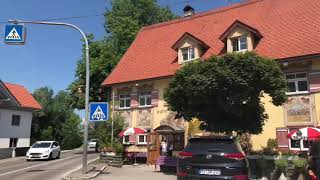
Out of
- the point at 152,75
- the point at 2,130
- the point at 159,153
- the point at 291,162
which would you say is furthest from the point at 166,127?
the point at 2,130

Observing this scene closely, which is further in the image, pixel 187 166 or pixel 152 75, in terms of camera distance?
pixel 152 75

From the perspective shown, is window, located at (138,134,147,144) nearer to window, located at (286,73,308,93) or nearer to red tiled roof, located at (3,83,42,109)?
window, located at (286,73,308,93)

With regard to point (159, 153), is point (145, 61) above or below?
above

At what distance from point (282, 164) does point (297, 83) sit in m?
8.33

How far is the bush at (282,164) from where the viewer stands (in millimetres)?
16250

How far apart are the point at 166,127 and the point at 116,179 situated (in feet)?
34.2

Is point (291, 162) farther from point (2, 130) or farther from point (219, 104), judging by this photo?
point (2, 130)

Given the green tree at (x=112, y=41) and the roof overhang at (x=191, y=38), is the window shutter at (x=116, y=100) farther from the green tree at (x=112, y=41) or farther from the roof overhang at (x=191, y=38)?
the green tree at (x=112, y=41)

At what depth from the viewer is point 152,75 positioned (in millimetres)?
29828

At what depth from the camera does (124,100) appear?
107ft

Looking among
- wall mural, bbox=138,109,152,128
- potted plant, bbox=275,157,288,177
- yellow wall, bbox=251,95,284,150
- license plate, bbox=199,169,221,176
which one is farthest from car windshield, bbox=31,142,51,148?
license plate, bbox=199,169,221,176

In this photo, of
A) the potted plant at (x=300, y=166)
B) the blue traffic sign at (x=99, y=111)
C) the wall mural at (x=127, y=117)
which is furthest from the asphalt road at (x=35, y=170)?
the potted plant at (x=300, y=166)

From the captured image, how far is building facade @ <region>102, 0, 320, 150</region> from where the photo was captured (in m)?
23.1

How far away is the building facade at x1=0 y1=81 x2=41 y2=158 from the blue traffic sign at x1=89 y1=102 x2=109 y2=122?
22.4m
